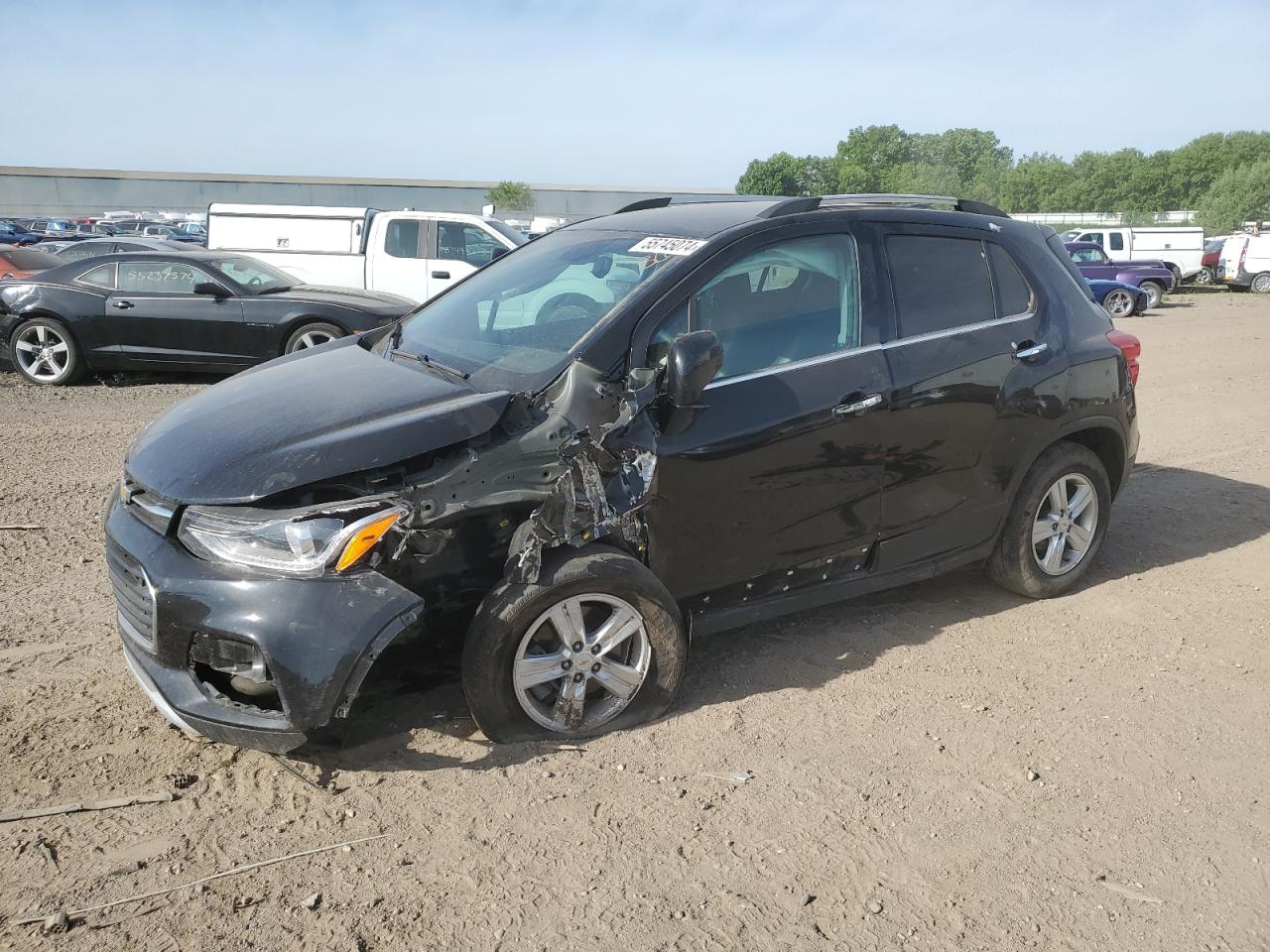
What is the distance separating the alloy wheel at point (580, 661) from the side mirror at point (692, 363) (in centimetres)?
75

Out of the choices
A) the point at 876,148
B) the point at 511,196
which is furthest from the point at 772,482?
the point at 876,148

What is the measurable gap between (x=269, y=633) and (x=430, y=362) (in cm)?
139

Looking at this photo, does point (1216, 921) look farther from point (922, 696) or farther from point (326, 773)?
point (326, 773)

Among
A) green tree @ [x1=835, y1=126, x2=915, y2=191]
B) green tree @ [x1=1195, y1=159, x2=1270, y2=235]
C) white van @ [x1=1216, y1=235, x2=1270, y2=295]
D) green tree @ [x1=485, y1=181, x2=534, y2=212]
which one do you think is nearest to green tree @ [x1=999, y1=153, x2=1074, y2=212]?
green tree @ [x1=835, y1=126, x2=915, y2=191]

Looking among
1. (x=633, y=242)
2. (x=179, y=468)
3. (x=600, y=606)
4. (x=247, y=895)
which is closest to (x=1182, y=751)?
(x=600, y=606)

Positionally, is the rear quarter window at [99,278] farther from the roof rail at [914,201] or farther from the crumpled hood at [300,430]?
the roof rail at [914,201]

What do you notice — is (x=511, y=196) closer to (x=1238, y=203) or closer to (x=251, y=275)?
(x=1238, y=203)

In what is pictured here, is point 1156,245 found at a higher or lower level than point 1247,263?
higher

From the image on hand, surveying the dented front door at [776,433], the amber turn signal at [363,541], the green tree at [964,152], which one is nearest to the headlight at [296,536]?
the amber turn signal at [363,541]

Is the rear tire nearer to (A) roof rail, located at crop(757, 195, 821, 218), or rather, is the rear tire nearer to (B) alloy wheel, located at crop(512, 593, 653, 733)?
(A) roof rail, located at crop(757, 195, 821, 218)

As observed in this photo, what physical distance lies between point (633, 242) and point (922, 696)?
7.04 ft

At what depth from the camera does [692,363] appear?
346cm

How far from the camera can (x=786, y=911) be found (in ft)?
9.30

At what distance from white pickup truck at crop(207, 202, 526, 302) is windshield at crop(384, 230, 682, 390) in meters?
9.40
